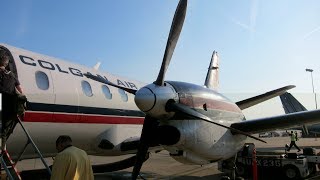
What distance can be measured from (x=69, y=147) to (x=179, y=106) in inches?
132

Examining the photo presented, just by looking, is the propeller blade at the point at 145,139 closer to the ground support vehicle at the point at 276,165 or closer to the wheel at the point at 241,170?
the ground support vehicle at the point at 276,165

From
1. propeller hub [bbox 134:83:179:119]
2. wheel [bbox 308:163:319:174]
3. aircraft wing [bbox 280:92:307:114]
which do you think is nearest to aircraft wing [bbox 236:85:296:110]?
propeller hub [bbox 134:83:179:119]

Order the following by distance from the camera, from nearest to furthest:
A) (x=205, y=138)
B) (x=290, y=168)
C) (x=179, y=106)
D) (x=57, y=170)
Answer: (x=57, y=170) → (x=179, y=106) → (x=205, y=138) → (x=290, y=168)

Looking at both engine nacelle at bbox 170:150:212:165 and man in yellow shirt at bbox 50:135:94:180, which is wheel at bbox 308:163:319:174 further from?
man in yellow shirt at bbox 50:135:94:180

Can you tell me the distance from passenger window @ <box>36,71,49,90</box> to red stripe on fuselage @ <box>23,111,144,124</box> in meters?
0.59

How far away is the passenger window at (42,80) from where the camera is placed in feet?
26.0

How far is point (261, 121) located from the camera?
887 centimetres

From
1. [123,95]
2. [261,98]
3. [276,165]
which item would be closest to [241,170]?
[276,165]

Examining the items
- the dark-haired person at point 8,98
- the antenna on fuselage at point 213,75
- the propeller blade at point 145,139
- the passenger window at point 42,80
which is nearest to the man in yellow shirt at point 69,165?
the dark-haired person at point 8,98

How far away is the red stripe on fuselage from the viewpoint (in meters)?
7.63

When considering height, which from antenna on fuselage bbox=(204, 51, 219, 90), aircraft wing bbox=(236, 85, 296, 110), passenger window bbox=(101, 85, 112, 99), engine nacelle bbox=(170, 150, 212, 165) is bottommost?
engine nacelle bbox=(170, 150, 212, 165)

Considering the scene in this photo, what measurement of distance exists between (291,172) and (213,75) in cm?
497

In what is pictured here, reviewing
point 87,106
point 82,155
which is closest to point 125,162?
point 87,106

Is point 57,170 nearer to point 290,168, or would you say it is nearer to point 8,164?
point 8,164
